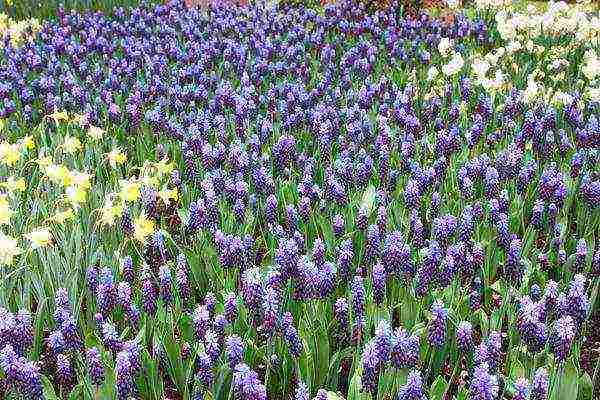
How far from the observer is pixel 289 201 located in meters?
4.46

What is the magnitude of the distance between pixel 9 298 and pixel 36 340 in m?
0.39

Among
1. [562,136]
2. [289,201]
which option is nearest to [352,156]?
[289,201]

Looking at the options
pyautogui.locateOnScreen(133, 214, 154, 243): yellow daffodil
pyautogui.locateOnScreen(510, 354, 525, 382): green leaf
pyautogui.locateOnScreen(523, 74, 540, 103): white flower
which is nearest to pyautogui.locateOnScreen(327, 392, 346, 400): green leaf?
pyautogui.locateOnScreen(510, 354, 525, 382): green leaf

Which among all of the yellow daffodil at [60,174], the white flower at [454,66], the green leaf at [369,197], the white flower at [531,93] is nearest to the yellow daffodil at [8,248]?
the yellow daffodil at [60,174]

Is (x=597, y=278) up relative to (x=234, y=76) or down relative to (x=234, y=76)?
down

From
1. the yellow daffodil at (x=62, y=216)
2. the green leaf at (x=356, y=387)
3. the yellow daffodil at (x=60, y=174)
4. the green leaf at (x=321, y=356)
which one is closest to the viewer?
the green leaf at (x=356, y=387)

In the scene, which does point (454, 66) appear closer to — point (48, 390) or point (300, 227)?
point (300, 227)

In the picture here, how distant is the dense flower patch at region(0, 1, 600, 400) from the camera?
298 cm

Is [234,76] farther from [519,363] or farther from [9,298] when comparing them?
[519,363]

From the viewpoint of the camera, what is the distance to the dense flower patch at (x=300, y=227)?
117 inches

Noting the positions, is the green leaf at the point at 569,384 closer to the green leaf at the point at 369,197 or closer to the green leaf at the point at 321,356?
the green leaf at the point at 321,356

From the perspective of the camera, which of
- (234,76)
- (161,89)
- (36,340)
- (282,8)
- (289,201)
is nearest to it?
(36,340)

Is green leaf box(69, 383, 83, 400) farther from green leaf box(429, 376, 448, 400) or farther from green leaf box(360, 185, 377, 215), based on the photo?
green leaf box(360, 185, 377, 215)

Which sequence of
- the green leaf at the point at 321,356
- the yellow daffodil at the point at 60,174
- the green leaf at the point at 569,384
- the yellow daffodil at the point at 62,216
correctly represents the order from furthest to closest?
the yellow daffodil at the point at 60,174 < the yellow daffodil at the point at 62,216 < the green leaf at the point at 321,356 < the green leaf at the point at 569,384
